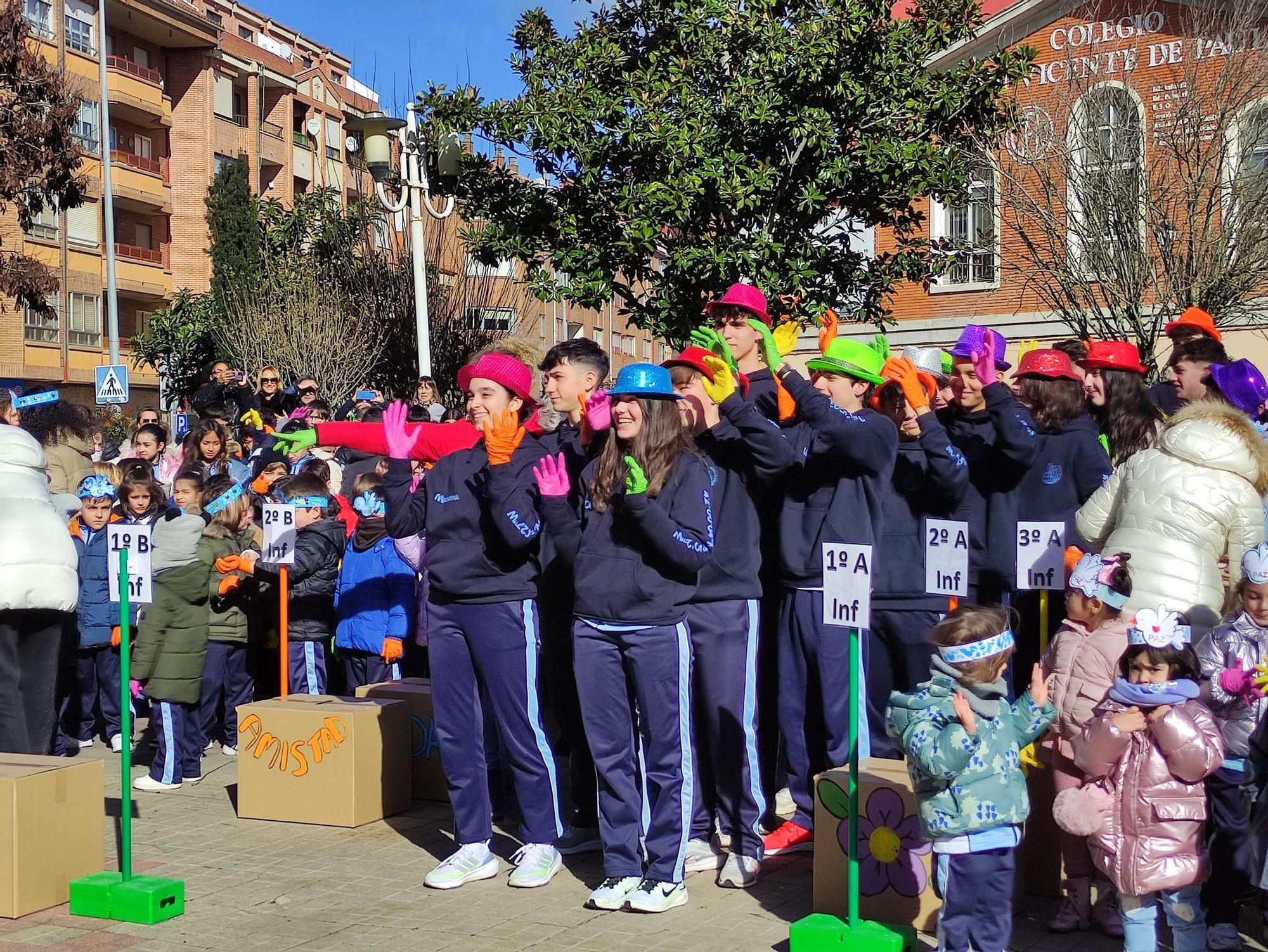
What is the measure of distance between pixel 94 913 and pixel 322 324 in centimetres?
2230

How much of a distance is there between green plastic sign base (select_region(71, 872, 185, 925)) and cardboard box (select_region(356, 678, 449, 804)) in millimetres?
1924

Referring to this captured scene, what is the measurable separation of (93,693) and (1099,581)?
285 inches

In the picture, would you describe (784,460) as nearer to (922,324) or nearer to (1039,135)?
(1039,135)

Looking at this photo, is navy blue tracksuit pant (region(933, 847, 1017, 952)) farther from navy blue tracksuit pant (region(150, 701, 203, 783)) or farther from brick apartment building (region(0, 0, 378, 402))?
brick apartment building (region(0, 0, 378, 402))

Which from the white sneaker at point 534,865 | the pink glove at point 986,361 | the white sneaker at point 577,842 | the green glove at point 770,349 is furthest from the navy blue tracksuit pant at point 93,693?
the pink glove at point 986,361

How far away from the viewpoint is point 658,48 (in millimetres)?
15867

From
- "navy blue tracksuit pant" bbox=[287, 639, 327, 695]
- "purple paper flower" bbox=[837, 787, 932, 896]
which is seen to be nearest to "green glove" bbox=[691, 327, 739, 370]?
"purple paper flower" bbox=[837, 787, 932, 896]

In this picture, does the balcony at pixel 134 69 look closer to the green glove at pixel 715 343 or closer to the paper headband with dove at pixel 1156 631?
the green glove at pixel 715 343

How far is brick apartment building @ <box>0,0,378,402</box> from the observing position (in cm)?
4406

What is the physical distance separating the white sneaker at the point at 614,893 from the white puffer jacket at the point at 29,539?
2.96 m

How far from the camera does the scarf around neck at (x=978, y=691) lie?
4969 millimetres

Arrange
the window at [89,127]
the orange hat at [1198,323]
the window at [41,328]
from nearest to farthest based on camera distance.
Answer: the orange hat at [1198,323], the window at [41,328], the window at [89,127]

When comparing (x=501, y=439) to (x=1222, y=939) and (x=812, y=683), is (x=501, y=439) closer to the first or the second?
(x=812, y=683)

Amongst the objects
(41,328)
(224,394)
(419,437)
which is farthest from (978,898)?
(41,328)
